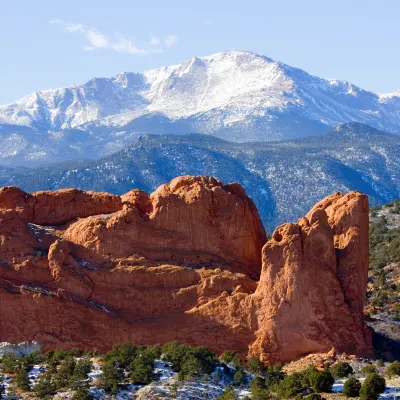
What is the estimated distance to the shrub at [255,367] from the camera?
59.6 m

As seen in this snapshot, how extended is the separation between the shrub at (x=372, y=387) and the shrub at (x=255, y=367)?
5.49m

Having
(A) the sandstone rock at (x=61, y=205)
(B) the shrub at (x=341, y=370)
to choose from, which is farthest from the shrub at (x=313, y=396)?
(A) the sandstone rock at (x=61, y=205)

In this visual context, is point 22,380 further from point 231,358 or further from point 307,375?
point 307,375

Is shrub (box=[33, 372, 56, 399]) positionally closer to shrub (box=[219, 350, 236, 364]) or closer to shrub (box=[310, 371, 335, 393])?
shrub (box=[219, 350, 236, 364])

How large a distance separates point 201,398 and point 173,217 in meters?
12.8

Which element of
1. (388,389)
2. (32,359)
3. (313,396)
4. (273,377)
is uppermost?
(32,359)

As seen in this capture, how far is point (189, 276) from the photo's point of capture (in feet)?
211

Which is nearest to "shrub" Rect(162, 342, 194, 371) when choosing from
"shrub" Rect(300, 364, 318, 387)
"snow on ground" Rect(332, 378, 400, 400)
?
"shrub" Rect(300, 364, 318, 387)

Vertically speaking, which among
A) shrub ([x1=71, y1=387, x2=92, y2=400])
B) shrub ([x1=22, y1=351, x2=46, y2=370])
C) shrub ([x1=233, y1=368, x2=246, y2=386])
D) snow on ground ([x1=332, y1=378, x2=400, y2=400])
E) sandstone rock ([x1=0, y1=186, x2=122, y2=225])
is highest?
sandstone rock ([x1=0, y1=186, x2=122, y2=225])

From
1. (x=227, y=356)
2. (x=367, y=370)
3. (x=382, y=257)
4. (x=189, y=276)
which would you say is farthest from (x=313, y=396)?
(x=382, y=257)

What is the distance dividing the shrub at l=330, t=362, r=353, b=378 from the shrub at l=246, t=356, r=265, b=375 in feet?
10.2

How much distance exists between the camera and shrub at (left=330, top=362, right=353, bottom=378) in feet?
193

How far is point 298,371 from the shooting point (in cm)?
6062

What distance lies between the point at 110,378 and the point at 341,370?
34.7 feet
